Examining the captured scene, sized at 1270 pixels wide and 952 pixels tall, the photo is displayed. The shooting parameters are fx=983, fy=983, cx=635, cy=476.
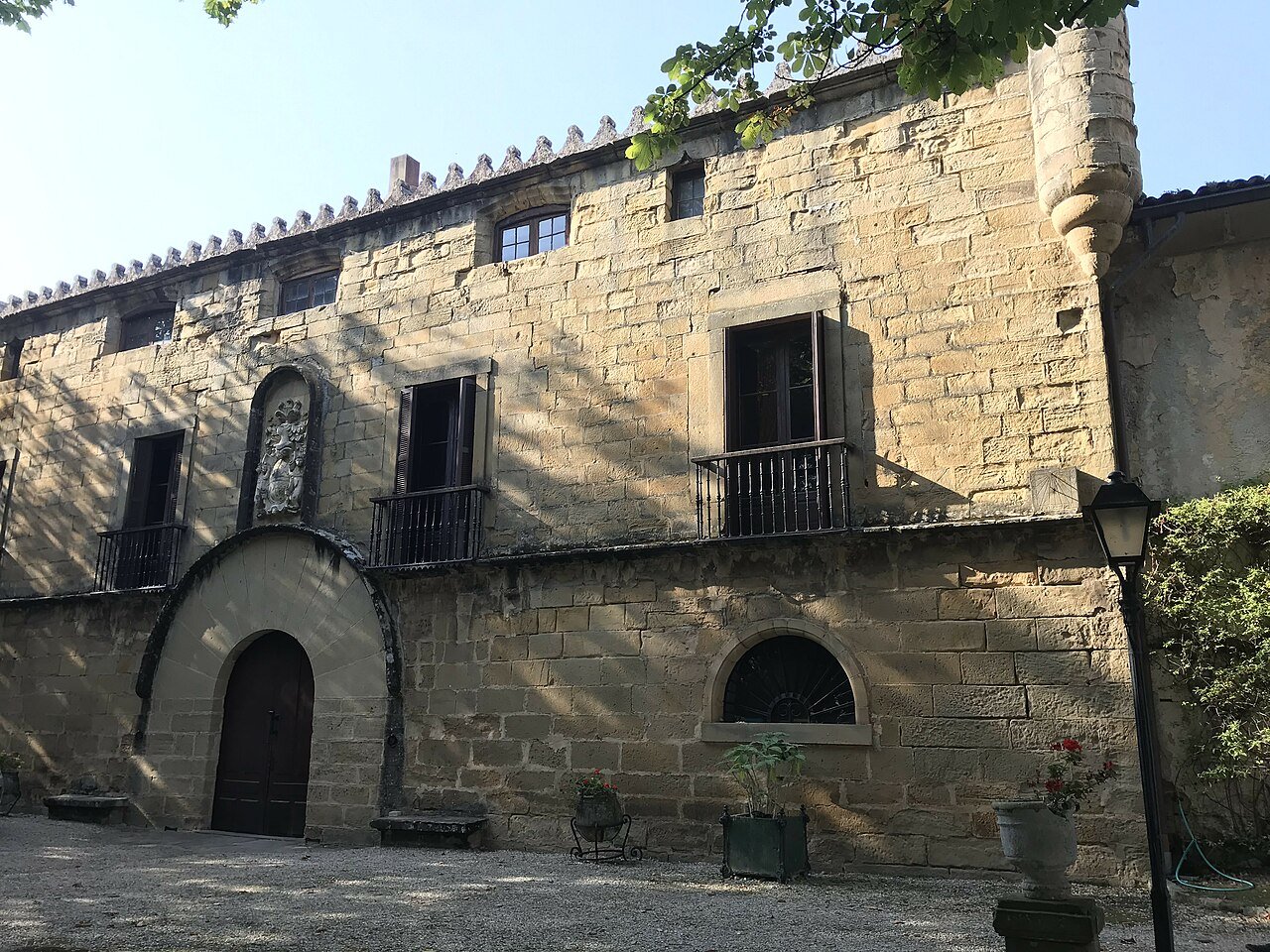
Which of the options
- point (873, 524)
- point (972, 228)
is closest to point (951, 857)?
point (873, 524)

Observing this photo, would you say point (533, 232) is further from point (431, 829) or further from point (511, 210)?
point (431, 829)

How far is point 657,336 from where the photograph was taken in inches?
362

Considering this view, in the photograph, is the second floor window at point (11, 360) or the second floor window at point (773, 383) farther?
the second floor window at point (11, 360)

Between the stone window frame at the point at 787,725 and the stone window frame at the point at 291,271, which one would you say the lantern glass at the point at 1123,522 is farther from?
the stone window frame at the point at 291,271

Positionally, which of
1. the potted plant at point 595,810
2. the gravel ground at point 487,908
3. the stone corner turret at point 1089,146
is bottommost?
the gravel ground at point 487,908

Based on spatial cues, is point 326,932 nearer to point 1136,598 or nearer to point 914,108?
point 1136,598

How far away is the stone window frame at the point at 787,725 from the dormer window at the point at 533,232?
4.60 metres

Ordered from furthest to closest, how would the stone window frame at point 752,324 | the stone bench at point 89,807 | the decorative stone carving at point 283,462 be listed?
1. the decorative stone carving at point 283,462
2. the stone bench at point 89,807
3. the stone window frame at point 752,324

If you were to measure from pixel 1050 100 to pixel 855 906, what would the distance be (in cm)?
617

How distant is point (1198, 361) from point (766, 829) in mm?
4930

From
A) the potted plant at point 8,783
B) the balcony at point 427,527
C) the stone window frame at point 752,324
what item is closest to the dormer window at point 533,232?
the stone window frame at point 752,324

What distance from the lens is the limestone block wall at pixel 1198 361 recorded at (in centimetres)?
750

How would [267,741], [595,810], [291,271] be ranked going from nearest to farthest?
[595,810] → [267,741] → [291,271]

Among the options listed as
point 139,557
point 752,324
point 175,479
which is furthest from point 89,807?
point 752,324
